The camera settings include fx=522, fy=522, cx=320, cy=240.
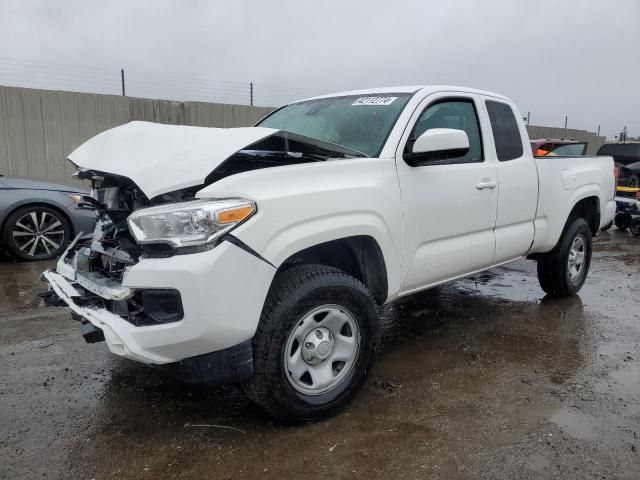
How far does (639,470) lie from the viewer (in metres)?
2.45

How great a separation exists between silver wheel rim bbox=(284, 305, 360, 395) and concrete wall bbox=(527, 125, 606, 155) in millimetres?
18219

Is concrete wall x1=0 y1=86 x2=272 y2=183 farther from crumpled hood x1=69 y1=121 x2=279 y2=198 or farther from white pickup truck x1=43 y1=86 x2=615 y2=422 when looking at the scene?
white pickup truck x1=43 y1=86 x2=615 y2=422

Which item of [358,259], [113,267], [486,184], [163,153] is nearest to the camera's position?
[163,153]

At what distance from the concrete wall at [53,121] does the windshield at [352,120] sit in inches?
308

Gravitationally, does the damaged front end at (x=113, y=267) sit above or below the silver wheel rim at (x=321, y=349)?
above

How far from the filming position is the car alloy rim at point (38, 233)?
21.1 feet

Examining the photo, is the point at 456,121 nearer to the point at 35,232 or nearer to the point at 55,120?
the point at 35,232

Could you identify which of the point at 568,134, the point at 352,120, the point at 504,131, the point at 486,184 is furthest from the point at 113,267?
the point at 568,134

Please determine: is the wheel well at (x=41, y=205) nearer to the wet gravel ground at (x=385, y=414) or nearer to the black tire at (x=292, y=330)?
the wet gravel ground at (x=385, y=414)

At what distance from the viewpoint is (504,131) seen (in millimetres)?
4277

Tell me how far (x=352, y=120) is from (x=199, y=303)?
6.19 feet

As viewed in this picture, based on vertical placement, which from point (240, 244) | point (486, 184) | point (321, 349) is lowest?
point (321, 349)

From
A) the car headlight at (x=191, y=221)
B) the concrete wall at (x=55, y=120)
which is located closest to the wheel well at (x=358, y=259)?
the car headlight at (x=191, y=221)

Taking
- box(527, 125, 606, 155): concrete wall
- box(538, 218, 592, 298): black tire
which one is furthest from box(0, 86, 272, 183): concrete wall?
box(527, 125, 606, 155): concrete wall
